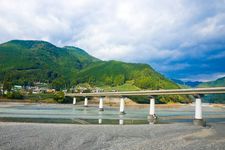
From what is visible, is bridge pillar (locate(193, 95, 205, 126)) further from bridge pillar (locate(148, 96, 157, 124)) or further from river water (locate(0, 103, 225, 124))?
bridge pillar (locate(148, 96, 157, 124))

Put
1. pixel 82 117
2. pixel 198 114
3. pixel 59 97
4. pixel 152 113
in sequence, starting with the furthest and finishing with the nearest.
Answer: pixel 59 97 → pixel 152 113 → pixel 82 117 → pixel 198 114

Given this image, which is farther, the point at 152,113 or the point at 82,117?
the point at 152,113

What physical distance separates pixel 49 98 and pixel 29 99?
16056 millimetres

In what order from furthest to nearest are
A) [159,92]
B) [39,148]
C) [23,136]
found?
[159,92] → [23,136] → [39,148]


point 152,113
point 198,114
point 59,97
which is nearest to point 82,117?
point 152,113

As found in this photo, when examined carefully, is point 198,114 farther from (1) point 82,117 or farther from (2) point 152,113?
(1) point 82,117

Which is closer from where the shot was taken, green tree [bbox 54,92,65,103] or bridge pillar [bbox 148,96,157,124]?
bridge pillar [bbox 148,96,157,124]

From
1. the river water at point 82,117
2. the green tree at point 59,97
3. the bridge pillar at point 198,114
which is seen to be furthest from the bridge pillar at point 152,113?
the green tree at point 59,97

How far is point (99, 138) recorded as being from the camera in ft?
102

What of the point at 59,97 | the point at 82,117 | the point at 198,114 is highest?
the point at 59,97

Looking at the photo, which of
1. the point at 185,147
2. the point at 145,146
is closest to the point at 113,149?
the point at 145,146

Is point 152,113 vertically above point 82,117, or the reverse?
point 152,113

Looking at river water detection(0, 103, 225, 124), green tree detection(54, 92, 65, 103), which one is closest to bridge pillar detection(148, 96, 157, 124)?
river water detection(0, 103, 225, 124)

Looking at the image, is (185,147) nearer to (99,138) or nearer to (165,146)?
(165,146)
